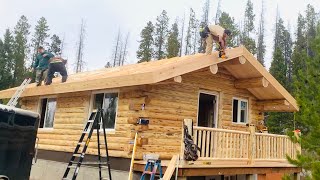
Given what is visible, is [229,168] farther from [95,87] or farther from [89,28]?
[89,28]

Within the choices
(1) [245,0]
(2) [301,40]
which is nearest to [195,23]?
(1) [245,0]

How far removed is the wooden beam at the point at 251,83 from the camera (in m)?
12.5

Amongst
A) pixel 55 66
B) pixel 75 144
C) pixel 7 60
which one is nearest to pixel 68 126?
pixel 75 144

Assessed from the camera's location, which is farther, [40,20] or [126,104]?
[40,20]

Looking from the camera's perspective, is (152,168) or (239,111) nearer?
(152,168)

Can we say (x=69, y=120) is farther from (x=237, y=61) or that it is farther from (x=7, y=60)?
(x=7, y=60)

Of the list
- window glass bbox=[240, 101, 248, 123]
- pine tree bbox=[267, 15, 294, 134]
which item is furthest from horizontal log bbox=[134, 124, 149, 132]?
pine tree bbox=[267, 15, 294, 134]

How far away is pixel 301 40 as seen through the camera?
2069 inches

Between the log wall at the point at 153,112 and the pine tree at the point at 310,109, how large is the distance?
3.78m

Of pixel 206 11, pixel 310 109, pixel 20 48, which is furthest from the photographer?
pixel 206 11

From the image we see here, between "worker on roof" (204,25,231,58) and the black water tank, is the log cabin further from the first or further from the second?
the black water tank

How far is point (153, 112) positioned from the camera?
35.3 ft

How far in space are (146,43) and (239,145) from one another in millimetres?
41948

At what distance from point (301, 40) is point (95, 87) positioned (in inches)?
1871
